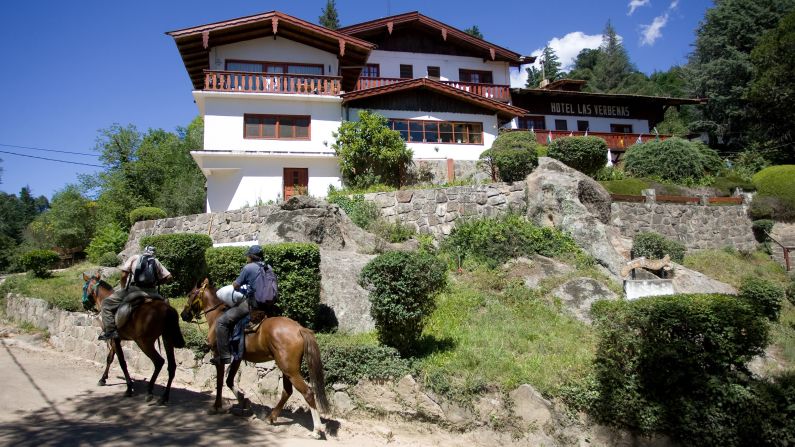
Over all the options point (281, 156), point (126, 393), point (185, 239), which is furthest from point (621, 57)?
point (126, 393)

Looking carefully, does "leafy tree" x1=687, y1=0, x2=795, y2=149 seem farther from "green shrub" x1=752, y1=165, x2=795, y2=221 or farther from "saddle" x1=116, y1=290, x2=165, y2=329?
"saddle" x1=116, y1=290, x2=165, y2=329

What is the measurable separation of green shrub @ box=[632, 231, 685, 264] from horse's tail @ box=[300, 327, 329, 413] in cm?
1374

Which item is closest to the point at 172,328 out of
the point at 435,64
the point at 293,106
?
the point at 293,106

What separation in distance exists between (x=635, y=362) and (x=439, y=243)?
33.6ft

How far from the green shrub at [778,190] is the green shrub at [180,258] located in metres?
24.7

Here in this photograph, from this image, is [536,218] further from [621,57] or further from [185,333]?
[621,57]

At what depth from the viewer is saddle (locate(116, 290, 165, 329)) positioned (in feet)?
27.9

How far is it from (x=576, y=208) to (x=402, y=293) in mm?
10163

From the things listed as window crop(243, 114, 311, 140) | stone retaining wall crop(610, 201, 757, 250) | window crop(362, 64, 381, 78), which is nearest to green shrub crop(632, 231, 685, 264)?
stone retaining wall crop(610, 201, 757, 250)

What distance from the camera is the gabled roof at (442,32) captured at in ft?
103

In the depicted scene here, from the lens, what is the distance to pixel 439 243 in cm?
1780

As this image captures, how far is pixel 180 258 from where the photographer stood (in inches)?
537

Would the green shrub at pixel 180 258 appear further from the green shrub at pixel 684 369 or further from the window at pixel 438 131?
the window at pixel 438 131

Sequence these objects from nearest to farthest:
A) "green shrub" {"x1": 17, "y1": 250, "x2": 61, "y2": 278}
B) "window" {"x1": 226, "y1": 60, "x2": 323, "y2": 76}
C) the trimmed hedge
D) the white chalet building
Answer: the trimmed hedge
"green shrub" {"x1": 17, "y1": 250, "x2": 61, "y2": 278}
the white chalet building
"window" {"x1": 226, "y1": 60, "x2": 323, "y2": 76}
